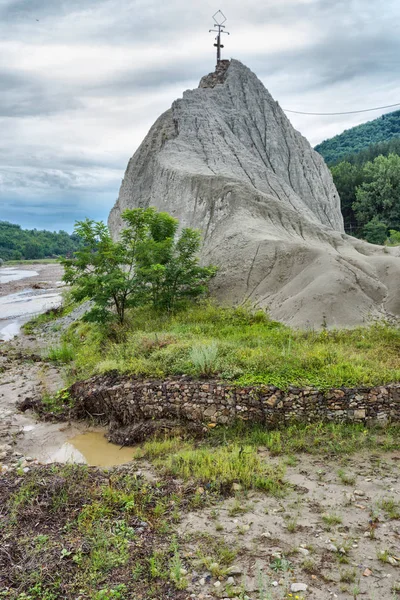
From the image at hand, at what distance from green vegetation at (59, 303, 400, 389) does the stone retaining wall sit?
0.25 m

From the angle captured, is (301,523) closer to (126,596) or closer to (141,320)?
(126,596)

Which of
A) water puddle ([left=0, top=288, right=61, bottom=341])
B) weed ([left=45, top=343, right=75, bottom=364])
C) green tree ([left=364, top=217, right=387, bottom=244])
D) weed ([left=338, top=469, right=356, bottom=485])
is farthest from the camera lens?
green tree ([left=364, top=217, right=387, bottom=244])

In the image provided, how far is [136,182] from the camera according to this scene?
26.8 meters

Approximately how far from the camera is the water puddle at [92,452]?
368 inches

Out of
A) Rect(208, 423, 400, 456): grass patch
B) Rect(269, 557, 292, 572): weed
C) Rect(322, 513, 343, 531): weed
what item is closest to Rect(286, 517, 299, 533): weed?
Rect(322, 513, 343, 531): weed

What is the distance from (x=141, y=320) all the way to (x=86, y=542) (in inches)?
402

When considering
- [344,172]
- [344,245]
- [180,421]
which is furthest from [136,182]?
[344,172]

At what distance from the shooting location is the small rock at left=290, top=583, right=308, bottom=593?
4.96 m

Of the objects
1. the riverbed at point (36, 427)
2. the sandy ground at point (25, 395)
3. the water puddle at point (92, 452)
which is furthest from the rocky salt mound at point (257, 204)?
the sandy ground at point (25, 395)

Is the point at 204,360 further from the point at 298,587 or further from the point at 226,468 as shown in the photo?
the point at 298,587

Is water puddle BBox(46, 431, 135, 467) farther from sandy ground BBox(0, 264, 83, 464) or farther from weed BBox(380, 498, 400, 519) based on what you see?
weed BBox(380, 498, 400, 519)

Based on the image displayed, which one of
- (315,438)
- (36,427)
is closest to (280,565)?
(315,438)

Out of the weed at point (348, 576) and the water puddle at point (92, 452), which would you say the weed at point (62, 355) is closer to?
the water puddle at point (92, 452)

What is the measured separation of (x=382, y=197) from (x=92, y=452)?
38.7 m
